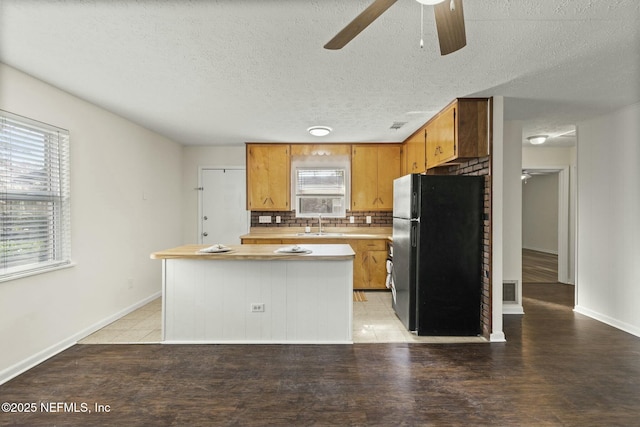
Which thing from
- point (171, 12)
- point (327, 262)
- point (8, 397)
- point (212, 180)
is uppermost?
point (171, 12)

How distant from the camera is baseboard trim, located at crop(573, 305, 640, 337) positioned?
3186 millimetres

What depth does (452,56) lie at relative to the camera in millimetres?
2154

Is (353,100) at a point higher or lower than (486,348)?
higher

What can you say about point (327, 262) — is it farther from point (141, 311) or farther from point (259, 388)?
point (141, 311)

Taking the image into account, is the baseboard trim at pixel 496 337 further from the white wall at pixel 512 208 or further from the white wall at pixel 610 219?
the white wall at pixel 610 219

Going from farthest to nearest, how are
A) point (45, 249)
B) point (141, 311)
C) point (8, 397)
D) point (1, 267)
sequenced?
1. point (141, 311)
2. point (45, 249)
3. point (1, 267)
4. point (8, 397)

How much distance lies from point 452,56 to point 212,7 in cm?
156

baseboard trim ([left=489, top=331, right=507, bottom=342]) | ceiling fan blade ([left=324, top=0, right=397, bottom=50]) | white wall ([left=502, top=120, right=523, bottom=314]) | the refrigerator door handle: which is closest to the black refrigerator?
the refrigerator door handle

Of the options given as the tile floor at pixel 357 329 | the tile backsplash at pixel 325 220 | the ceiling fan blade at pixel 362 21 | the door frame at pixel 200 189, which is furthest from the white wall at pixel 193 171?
the ceiling fan blade at pixel 362 21

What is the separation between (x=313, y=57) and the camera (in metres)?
2.16

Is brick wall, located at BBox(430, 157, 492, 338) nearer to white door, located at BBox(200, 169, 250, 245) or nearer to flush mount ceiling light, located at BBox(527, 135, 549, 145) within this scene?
flush mount ceiling light, located at BBox(527, 135, 549, 145)

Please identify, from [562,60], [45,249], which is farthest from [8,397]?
[562,60]

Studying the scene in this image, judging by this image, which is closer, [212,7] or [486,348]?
[212,7]

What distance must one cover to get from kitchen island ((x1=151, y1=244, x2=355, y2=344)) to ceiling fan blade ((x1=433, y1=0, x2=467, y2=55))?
6.25ft
